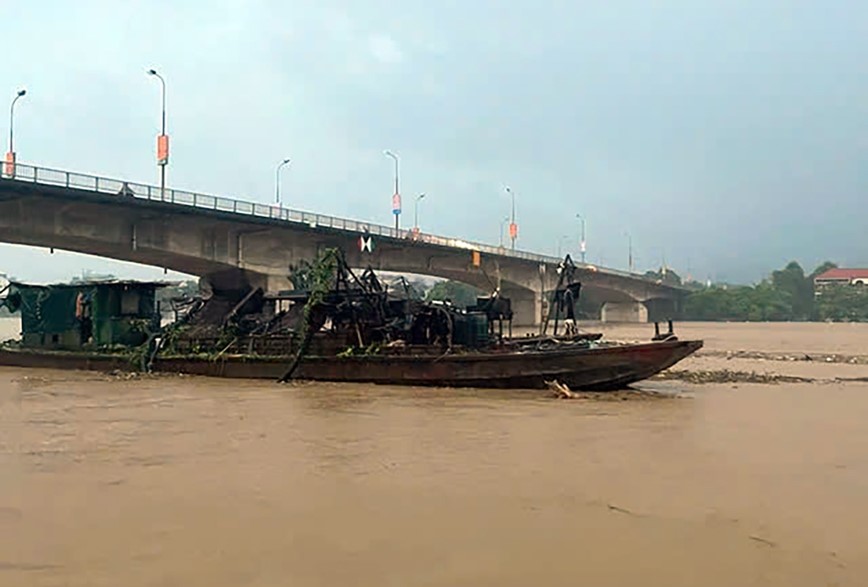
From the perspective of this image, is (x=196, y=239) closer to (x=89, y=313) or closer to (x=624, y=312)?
(x=89, y=313)

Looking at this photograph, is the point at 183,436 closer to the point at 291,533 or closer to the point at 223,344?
the point at 291,533

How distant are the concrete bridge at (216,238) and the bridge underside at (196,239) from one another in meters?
0.05

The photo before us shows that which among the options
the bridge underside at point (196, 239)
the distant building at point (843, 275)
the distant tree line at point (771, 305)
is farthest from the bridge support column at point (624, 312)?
→ the distant building at point (843, 275)

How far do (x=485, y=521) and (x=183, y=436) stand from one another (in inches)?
261

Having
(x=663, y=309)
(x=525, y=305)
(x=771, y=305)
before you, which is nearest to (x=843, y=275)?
(x=771, y=305)

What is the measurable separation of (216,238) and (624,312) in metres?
58.5

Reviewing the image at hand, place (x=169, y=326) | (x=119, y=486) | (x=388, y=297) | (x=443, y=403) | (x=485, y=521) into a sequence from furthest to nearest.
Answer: (x=169, y=326), (x=388, y=297), (x=443, y=403), (x=119, y=486), (x=485, y=521)

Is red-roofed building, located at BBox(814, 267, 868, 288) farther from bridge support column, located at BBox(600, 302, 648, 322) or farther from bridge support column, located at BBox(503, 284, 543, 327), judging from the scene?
bridge support column, located at BBox(503, 284, 543, 327)

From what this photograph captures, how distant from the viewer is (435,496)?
8.23 metres

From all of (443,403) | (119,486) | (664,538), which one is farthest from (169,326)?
(664,538)

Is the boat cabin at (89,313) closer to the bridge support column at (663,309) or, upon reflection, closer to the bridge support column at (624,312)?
the bridge support column at (624,312)

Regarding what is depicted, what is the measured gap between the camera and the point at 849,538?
6.79 meters

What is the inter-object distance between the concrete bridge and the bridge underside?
0.05 metres

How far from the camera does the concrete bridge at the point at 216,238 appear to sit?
35.1m
